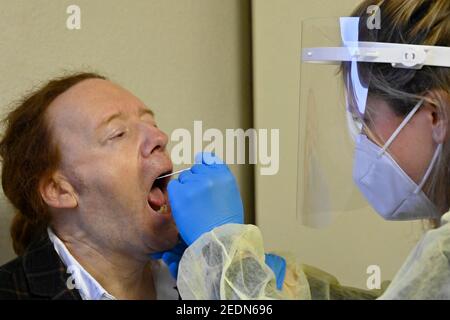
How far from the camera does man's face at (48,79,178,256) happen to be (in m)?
1.38

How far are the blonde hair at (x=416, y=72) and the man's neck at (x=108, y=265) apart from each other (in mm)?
706

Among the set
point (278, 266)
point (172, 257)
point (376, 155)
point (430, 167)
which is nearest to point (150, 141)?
point (172, 257)

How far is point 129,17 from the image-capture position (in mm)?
1761

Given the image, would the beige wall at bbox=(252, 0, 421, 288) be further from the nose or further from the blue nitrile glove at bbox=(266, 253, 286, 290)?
the nose

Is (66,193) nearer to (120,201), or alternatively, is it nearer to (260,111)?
(120,201)

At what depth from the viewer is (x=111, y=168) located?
54.2 inches

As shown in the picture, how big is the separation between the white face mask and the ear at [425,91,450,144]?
22 millimetres

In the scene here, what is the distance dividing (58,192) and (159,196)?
0.24 m

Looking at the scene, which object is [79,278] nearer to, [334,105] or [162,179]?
[162,179]

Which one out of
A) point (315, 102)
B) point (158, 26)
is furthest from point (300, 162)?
point (158, 26)

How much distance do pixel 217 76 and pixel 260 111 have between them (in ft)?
0.60

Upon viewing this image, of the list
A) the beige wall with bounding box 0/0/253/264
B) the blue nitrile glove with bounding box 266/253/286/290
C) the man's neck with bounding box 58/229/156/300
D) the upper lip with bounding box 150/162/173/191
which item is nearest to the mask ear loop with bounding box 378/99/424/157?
the blue nitrile glove with bounding box 266/253/286/290
